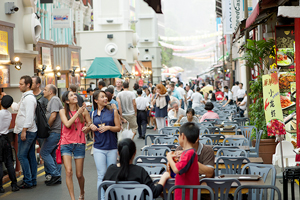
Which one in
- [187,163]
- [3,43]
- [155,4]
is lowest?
[187,163]

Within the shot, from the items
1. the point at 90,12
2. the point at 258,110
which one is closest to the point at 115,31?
the point at 90,12

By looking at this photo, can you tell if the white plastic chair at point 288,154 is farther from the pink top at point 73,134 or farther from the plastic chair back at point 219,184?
the plastic chair back at point 219,184

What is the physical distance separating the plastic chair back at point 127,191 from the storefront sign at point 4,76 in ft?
28.5

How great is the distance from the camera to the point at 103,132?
704cm

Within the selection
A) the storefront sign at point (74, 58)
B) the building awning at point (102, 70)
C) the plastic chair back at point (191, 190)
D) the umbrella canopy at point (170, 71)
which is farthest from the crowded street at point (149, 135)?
the umbrella canopy at point (170, 71)

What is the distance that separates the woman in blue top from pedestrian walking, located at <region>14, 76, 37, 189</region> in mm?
2102

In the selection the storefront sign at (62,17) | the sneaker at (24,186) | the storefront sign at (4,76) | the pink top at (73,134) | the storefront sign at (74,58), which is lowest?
the sneaker at (24,186)

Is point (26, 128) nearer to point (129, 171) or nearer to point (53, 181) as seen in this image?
point (53, 181)

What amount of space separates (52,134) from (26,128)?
635 millimetres

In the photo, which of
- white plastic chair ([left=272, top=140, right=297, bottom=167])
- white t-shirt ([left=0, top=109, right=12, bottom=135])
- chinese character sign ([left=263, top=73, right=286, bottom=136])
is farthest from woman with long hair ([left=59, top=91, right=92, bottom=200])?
white plastic chair ([left=272, top=140, right=297, bottom=167])

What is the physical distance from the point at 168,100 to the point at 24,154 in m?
7.41

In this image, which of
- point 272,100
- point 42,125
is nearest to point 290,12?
point 272,100

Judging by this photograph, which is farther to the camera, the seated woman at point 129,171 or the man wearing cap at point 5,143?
the man wearing cap at point 5,143

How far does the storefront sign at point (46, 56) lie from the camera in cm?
1875
